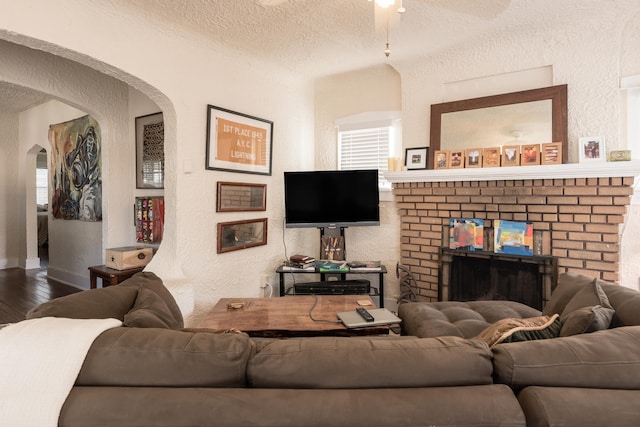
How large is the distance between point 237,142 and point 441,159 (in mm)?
1925

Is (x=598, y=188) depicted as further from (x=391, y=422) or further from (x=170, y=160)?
(x=170, y=160)

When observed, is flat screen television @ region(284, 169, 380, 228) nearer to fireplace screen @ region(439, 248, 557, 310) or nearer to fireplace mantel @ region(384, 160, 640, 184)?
fireplace mantel @ region(384, 160, 640, 184)

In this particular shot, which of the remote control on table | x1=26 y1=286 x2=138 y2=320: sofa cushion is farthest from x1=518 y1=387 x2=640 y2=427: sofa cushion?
x1=26 y1=286 x2=138 y2=320: sofa cushion

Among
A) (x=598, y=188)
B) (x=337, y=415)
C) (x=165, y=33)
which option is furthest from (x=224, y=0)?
(x=598, y=188)

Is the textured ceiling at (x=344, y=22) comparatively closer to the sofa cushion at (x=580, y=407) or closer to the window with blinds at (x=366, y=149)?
the window with blinds at (x=366, y=149)

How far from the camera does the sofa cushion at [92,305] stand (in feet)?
4.18

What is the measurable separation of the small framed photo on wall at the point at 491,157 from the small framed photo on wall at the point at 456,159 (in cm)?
19

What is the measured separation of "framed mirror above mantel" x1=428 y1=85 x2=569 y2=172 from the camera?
2.94m

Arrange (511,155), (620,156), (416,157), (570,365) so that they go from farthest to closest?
1. (416,157)
2. (511,155)
3. (620,156)
4. (570,365)

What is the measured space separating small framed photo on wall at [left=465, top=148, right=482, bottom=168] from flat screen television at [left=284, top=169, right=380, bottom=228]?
900mm

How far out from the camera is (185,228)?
3.00 m

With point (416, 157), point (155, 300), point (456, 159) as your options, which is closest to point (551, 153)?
point (456, 159)

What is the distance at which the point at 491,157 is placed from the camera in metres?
3.13

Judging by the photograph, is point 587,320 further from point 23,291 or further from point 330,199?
point 23,291
